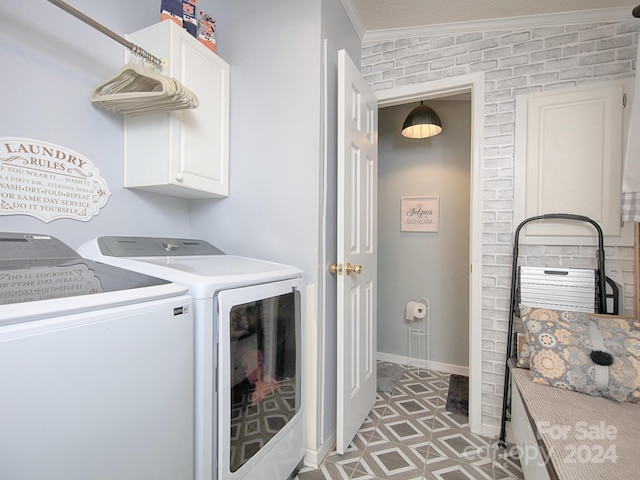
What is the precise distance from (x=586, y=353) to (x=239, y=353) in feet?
4.59

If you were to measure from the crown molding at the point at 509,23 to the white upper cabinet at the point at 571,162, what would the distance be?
38 centimetres

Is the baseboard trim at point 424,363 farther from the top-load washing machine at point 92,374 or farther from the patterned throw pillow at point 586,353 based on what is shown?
the top-load washing machine at point 92,374

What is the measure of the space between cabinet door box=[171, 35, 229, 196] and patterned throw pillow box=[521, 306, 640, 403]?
1.72 meters

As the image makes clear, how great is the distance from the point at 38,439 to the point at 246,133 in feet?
4.91

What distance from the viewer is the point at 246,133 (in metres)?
1.75

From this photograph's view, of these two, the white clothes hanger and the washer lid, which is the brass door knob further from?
the white clothes hanger

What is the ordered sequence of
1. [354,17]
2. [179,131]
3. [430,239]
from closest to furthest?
[179,131] → [354,17] → [430,239]

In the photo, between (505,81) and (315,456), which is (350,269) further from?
(505,81)

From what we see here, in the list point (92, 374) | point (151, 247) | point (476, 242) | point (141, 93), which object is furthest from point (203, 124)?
point (476, 242)

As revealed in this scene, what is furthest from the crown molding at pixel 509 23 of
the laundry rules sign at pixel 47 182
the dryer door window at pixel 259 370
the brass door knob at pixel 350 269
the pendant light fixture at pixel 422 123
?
the dryer door window at pixel 259 370

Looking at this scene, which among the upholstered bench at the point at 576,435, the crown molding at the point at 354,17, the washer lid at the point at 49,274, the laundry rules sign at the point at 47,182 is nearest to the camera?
the washer lid at the point at 49,274

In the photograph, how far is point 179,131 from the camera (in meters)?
1.45

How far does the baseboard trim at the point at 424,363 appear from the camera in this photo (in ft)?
9.07

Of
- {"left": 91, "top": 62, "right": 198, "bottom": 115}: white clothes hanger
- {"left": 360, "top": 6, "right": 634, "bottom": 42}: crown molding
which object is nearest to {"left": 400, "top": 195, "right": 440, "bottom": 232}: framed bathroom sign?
{"left": 360, "top": 6, "right": 634, "bottom": 42}: crown molding
